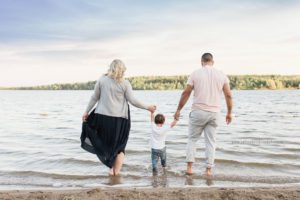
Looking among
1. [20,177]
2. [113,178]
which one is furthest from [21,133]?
[113,178]

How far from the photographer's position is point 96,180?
9062 millimetres

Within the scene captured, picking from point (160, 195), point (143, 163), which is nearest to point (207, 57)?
point (160, 195)

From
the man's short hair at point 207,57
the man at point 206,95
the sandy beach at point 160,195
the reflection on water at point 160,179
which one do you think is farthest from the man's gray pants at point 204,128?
the sandy beach at point 160,195

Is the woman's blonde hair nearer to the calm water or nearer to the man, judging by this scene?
the man

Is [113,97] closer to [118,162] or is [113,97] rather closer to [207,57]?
[118,162]

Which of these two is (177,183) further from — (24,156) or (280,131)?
(280,131)

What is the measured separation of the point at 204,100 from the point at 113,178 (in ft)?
8.13

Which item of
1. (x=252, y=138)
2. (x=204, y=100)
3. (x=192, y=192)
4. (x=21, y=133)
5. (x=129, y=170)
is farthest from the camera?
(x=21, y=133)

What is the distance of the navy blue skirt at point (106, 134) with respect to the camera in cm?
845

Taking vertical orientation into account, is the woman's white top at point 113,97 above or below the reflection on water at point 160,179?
above

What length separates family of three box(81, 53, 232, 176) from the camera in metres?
8.31

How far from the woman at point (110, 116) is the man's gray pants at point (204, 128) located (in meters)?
0.88

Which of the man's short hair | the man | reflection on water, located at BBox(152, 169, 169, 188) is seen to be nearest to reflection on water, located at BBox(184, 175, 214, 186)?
reflection on water, located at BBox(152, 169, 169, 188)

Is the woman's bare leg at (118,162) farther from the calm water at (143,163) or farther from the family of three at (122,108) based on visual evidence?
the calm water at (143,163)
